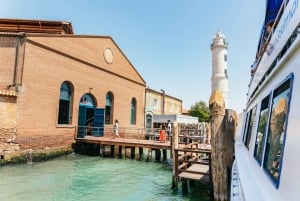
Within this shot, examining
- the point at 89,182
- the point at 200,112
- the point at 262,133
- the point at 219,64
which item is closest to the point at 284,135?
the point at 262,133

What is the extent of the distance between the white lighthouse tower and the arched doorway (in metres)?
11.7

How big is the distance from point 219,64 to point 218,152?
19853 millimetres

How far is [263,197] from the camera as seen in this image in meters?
1.72

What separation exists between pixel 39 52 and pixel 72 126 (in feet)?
16.1

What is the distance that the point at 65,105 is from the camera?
15.6 meters


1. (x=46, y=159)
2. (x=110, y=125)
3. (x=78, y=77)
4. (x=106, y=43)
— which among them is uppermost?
(x=106, y=43)

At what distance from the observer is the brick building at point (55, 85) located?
12.1 meters

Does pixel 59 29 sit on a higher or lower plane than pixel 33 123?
higher

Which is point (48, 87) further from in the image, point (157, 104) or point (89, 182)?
point (157, 104)

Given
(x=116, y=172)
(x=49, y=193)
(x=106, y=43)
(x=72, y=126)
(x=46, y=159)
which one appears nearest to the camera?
(x=49, y=193)

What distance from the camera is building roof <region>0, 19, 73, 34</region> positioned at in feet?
52.2

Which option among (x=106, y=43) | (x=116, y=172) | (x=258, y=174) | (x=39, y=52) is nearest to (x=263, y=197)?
(x=258, y=174)

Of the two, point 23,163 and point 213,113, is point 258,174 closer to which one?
point 213,113

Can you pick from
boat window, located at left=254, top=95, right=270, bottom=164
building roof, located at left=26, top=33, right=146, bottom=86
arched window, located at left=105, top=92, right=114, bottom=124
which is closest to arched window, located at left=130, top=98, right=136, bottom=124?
building roof, located at left=26, top=33, right=146, bottom=86
